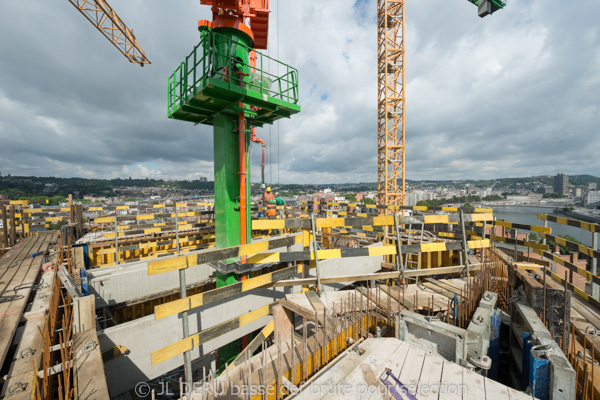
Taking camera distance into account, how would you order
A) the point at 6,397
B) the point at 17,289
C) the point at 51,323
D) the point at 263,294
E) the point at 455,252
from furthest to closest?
the point at 455,252 < the point at 263,294 < the point at 17,289 < the point at 51,323 < the point at 6,397

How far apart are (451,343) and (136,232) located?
11110 mm

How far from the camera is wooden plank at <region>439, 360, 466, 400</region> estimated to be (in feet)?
7.57

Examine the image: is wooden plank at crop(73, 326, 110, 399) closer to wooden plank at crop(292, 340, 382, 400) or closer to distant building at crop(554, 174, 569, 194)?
wooden plank at crop(292, 340, 382, 400)

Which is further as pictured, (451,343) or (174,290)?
(174,290)

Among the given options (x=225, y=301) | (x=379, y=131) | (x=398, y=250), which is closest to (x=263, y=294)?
(x=225, y=301)

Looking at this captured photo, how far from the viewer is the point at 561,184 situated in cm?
16088

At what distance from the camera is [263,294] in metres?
7.45

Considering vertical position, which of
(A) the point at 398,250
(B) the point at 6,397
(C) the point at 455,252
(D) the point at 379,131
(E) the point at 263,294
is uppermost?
(D) the point at 379,131

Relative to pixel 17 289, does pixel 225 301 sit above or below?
below

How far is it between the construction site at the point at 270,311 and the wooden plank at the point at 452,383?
17 mm

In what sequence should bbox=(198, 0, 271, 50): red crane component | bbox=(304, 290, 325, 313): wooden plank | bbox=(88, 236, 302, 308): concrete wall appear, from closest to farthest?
bbox=(304, 290, 325, 313): wooden plank
bbox=(198, 0, 271, 50): red crane component
bbox=(88, 236, 302, 308): concrete wall

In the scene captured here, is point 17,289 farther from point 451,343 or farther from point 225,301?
point 451,343

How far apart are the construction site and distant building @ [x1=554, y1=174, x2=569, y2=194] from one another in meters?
224

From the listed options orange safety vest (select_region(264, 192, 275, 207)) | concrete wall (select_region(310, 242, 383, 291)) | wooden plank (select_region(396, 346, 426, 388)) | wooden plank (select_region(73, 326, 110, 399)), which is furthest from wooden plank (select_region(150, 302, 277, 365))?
orange safety vest (select_region(264, 192, 275, 207))
